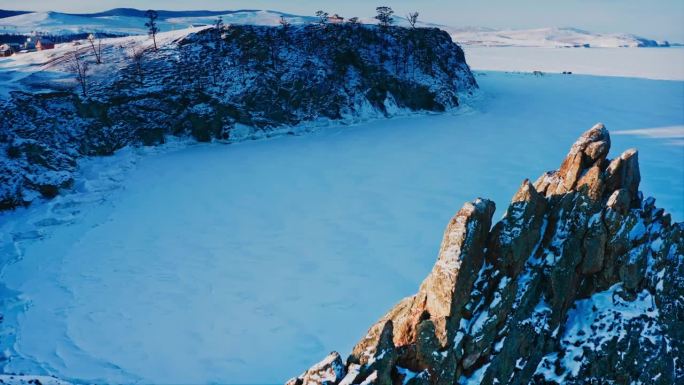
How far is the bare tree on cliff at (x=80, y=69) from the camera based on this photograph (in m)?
52.4

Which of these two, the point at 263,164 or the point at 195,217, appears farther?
the point at 263,164

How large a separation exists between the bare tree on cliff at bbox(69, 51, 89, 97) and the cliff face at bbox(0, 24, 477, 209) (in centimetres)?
70

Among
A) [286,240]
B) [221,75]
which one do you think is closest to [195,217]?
[286,240]

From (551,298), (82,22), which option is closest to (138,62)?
(551,298)

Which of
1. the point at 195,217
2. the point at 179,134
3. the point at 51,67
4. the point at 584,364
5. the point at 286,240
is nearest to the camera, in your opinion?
the point at 584,364

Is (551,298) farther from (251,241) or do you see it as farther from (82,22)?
(82,22)

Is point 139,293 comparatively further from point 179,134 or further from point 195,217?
point 179,134

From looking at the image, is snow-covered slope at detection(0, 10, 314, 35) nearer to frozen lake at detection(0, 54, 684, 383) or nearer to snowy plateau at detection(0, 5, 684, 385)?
snowy plateau at detection(0, 5, 684, 385)

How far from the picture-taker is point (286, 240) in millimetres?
28266

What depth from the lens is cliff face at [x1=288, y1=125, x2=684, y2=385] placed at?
37.0 feet

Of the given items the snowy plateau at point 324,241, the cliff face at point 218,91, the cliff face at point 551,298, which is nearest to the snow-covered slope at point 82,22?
the cliff face at point 218,91

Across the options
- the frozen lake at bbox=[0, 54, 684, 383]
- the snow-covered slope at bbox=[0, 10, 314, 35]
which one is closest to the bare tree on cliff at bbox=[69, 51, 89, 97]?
the frozen lake at bbox=[0, 54, 684, 383]

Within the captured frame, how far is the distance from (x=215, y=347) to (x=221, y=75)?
4769 cm

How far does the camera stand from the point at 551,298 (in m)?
12.7
